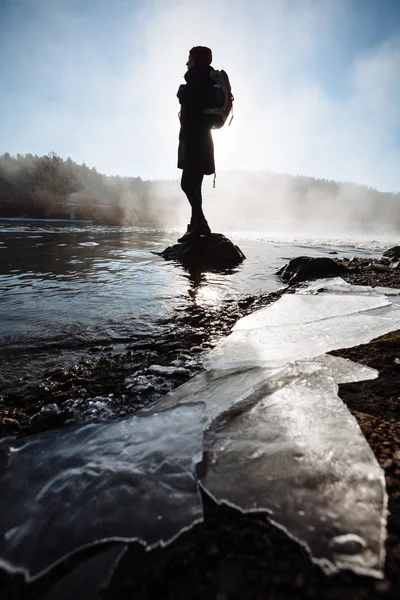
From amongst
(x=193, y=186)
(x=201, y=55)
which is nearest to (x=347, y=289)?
(x=193, y=186)

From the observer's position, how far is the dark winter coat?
17.1 ft

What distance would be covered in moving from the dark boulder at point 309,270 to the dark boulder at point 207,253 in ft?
4.04

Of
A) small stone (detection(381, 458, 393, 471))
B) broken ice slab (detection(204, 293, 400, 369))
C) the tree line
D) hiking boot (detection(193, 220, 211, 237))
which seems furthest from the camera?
the tree line

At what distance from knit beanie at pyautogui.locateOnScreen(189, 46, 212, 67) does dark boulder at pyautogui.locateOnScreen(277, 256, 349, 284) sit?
4.00 meters

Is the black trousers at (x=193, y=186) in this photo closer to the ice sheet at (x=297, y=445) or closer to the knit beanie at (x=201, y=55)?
the knit beanie at (x=201, y=55)

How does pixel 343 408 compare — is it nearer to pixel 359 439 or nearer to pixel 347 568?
pixel 359 439

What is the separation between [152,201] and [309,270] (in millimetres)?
38940

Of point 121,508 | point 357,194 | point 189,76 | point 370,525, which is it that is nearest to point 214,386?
point 121,508

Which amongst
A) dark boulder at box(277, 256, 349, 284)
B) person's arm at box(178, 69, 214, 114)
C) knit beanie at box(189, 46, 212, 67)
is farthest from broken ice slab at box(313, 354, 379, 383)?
knit beanie at box(189, 46, 212, 67)

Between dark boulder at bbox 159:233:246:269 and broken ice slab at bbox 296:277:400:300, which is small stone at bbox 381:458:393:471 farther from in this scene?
dark boulder at bbox 159:233:246:269

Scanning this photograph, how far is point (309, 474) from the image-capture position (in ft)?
2.51

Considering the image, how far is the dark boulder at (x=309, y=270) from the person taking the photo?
157 inches

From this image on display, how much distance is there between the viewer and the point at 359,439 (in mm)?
867

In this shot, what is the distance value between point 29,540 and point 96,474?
7.8 inches
